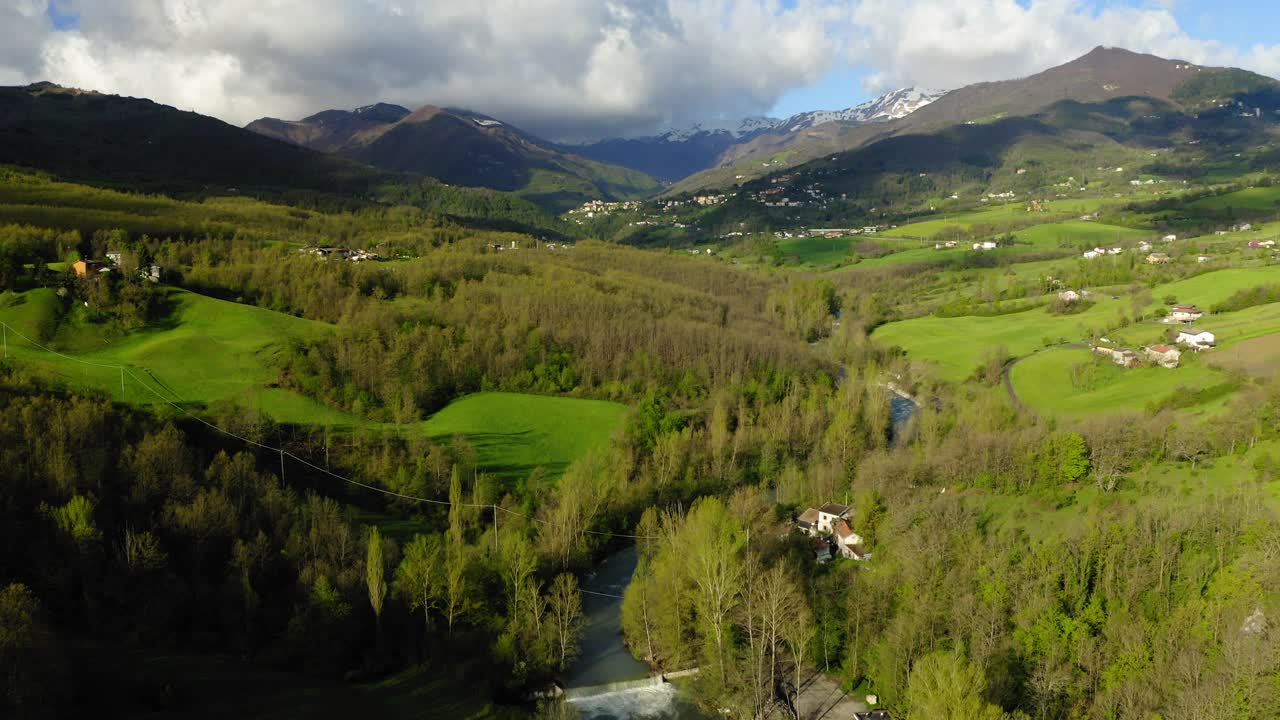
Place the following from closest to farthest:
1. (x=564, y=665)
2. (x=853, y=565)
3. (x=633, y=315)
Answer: (x=564, y=665)
(x=853, y=565)
(x=633, y=315)

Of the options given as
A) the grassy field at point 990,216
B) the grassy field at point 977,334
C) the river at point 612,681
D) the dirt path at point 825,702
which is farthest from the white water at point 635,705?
the grassy field at point 990,216

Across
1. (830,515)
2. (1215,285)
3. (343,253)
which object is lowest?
(830,515)

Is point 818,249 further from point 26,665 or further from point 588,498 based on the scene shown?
point 26,665

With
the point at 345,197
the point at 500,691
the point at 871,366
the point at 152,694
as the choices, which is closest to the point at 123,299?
the point at 152,694

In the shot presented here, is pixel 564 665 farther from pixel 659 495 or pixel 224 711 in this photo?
pixel 659 495

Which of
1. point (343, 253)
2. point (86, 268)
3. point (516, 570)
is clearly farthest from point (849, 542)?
point (343, 253)
